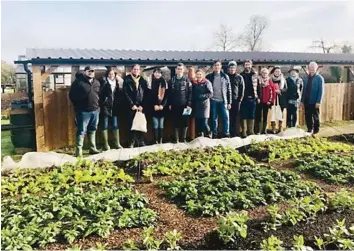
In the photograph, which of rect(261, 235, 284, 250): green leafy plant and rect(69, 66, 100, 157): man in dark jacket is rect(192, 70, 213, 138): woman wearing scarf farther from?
rect(261, 235, 284, 250): green leafy plant

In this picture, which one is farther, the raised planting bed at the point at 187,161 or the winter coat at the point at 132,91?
the winter coat at the point at 132,91

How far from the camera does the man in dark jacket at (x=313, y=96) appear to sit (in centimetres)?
786

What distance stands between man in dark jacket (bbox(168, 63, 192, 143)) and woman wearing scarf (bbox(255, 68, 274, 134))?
170 cm

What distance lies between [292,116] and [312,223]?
5430 mm

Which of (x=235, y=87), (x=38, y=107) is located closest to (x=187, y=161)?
(x=235, y=87)

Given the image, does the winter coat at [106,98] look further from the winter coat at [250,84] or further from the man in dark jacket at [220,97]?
the winter coat at [250,84]

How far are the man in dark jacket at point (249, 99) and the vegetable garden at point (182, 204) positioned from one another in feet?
8.67

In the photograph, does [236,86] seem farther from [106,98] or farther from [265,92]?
[106,98]

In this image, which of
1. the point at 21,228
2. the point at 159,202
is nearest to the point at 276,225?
the point at 159,202

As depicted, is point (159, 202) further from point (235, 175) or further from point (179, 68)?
point (179, 68)

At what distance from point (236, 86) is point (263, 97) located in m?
0.76

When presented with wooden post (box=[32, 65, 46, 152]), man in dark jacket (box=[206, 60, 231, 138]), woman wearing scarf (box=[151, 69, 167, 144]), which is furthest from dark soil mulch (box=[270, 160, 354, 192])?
wooden post (box=[32, 65, 46, 152])

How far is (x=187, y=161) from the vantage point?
5043mm

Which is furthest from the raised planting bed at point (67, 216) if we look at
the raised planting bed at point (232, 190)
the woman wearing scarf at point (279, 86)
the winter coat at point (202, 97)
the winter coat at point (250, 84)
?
the woman wearing scarf at point (279, 86)
